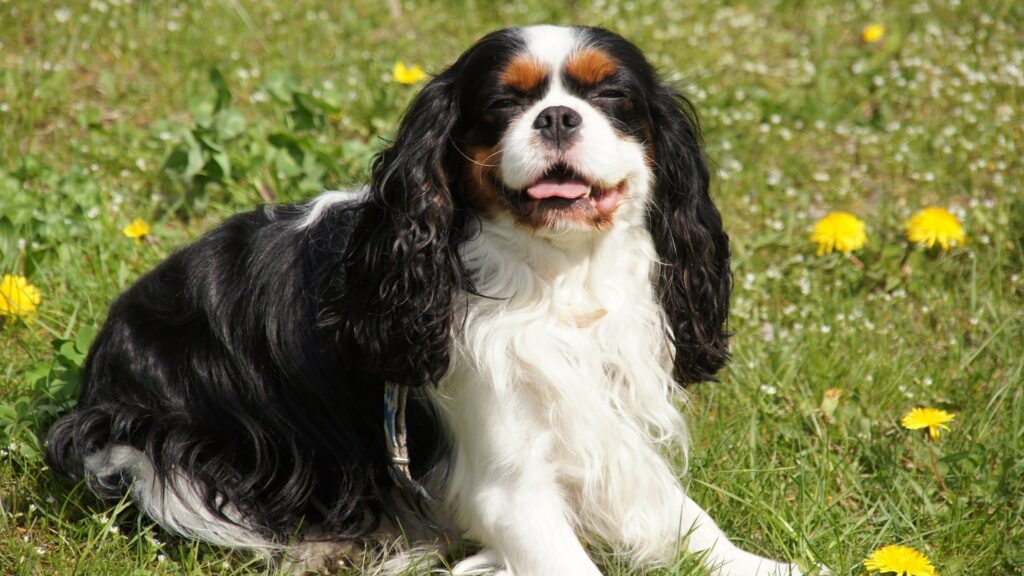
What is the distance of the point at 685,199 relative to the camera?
3.31m

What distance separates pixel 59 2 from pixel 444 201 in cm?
397

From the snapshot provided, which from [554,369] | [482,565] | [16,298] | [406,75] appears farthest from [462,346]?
[406,75]

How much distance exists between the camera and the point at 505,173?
3027 millimetres

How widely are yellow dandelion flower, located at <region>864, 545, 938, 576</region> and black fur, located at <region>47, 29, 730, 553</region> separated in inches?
27.3

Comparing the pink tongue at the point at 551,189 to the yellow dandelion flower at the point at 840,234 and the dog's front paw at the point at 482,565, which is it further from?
the yellow dandelion flower at the point at 840,234

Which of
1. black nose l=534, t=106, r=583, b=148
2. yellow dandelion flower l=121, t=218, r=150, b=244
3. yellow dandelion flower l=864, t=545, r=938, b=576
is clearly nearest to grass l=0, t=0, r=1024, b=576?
yellow dandelion flower l=121, t=218, r=150, b=244

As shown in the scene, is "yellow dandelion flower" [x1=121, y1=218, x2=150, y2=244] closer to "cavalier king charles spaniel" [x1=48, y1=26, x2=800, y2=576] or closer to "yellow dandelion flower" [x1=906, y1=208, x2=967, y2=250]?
"cavalier king charles spaniel" [x1=48, y1=26, x2=800, y2=576]

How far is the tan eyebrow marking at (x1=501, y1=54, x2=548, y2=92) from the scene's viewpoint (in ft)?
10.0

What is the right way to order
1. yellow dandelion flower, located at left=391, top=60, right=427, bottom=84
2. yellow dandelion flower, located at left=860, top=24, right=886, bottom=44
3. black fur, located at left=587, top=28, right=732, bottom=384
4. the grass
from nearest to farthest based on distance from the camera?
1. black fur, located at left=587, top=28, right=732, bottom=384
2. the grass
3. yellow dandelion flower, located at left=391, top=60, right=427, bottom=84
4. yellow dandelion flower, located at left=860, top=24, right=886, bottom=44

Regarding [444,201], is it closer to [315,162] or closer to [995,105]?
[315,162]

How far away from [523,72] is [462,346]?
0.74m

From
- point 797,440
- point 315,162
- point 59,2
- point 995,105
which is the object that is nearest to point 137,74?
point 59,2

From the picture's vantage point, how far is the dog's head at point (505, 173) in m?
3.02

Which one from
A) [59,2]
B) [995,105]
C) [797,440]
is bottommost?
[797,440]
